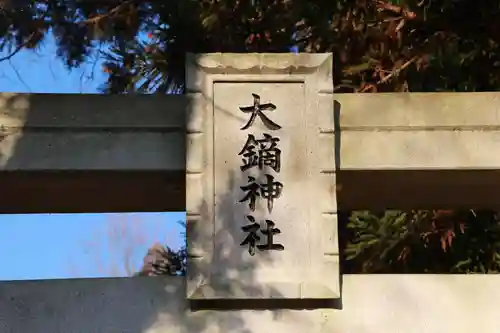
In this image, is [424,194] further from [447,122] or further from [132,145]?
[132,145]

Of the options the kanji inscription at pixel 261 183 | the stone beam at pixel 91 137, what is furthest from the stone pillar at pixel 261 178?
the stone beam at pixel 91 137

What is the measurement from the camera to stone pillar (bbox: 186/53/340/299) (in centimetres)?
297

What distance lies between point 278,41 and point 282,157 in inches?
90.4

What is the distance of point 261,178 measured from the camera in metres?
3.06

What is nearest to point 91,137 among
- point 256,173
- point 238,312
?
point 256,173

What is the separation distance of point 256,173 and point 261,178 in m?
0.03

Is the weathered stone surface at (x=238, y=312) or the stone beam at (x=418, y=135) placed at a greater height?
the stone beam at (x=418, y=135)

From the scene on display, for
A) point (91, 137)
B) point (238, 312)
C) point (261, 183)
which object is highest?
point (91, 137)

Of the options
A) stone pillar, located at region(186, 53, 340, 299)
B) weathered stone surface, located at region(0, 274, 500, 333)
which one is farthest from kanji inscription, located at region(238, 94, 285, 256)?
weathered stone surface, located at region(0, 274, 500, 333)

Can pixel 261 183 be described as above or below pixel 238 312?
above

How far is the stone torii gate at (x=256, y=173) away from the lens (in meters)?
2.97

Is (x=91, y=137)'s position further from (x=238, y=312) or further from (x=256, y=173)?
(x=238, y=312)

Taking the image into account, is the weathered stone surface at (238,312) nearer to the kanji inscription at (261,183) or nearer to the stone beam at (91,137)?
the kanji inscription at (261,183)

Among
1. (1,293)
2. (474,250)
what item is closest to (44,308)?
(1,293)
